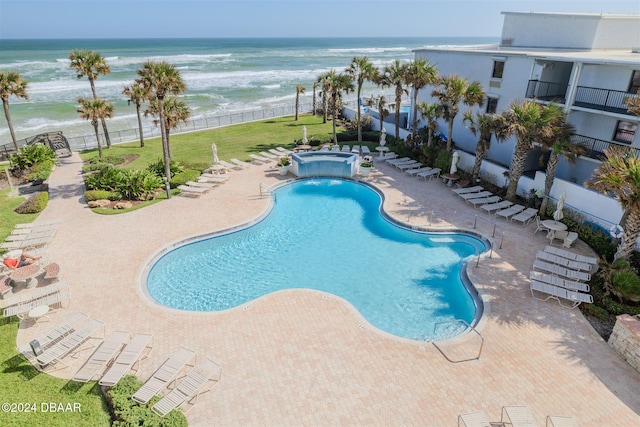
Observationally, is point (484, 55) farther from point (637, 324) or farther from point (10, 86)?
point (10, 86)

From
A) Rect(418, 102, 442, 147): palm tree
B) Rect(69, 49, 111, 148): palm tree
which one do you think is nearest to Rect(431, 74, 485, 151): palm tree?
Rect(418, 102, 442, 147): palm tree

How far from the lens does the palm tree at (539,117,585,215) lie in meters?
18.9

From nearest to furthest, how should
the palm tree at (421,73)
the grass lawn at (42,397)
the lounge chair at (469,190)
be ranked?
the grass lawn at (42,397), the lounge chair at (469,190), the palm tree at (421,73)

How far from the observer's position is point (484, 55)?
26562mm

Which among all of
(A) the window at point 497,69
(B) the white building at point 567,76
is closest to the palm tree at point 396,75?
(B) the white building at point 567,76

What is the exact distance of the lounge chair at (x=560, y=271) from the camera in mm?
15055

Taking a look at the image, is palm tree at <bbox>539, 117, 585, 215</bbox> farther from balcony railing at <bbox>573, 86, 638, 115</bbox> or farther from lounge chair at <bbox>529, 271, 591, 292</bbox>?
lounge chair at <bbox>529, 271, 591, 292</bbox>

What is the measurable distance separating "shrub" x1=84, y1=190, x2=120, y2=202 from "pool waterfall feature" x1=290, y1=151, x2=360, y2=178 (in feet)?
37.7

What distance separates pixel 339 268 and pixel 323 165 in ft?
38.3

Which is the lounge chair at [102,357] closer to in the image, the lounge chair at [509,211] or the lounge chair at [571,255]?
the lounge chair at [571,255]

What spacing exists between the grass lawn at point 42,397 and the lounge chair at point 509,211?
19.3 meters

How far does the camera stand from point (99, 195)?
22.6 m

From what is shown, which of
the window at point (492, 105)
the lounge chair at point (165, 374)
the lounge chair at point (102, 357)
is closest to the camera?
the lounge chair at point (165, 374)

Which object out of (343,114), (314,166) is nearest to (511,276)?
(314,166)
